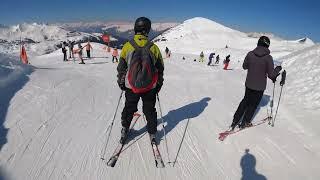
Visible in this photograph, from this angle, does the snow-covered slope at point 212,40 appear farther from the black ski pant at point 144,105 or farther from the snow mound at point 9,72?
the black ski pant at point 144,105

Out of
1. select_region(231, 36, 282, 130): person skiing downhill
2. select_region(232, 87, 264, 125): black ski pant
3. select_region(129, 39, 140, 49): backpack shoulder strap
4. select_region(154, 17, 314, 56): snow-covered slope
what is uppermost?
select_region(129, 39, 140, 49): backpack shoulder strap

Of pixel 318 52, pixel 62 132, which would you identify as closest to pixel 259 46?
pixel 62 132

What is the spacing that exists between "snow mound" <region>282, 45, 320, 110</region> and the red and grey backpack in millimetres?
6647

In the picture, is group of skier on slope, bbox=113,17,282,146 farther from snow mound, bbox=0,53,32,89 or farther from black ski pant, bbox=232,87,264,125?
snow mound, bbox=0,53,32,89

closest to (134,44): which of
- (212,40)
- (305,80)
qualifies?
(305,80)

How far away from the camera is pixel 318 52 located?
14555 mm

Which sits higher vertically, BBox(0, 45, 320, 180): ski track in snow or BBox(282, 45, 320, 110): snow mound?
BBox(282, 45, 320, 110): snow mound

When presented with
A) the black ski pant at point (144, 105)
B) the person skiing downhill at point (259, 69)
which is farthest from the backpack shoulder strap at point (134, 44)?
the person skiing downhill at point (259, 69)

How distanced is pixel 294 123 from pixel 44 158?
6607 millimetres

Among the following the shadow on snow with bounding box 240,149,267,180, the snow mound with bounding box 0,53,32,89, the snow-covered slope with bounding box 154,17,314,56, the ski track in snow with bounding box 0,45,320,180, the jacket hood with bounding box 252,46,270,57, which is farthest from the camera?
the snow-covered slope with bounding box 154,17,314,56

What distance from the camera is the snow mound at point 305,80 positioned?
10641 mm

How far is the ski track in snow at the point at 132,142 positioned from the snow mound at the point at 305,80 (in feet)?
3.07

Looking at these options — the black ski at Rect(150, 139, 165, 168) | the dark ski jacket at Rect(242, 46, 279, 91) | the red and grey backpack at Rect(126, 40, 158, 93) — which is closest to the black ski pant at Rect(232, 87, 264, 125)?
the dark ski jacket at Rect(242, 46, 279, 91)

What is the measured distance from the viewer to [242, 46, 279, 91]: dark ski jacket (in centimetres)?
711
